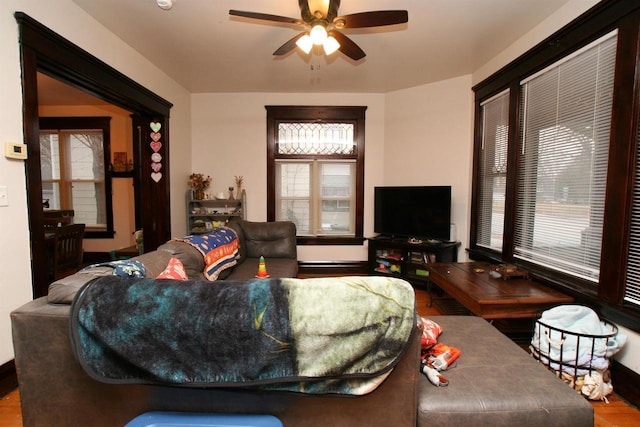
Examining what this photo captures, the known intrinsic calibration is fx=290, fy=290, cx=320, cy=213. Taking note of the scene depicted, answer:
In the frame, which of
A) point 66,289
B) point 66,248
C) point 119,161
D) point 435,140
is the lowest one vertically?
point 66,248

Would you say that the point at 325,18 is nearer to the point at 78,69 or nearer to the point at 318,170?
the point at 78,69

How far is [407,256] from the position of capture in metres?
3.92

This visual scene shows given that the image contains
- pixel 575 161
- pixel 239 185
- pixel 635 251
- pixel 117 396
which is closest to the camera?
pixel 117 396

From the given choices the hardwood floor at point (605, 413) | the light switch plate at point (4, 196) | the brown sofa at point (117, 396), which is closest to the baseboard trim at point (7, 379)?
the hardwood floor at point (605, 413)

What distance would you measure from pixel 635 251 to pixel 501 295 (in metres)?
0.80

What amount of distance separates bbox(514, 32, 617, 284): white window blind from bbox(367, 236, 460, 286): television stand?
3.03 ft

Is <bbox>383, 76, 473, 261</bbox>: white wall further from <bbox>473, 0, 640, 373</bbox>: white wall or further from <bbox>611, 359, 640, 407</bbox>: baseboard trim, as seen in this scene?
<bbox>611, 359, 640, 407</bbox>: baseboard trim

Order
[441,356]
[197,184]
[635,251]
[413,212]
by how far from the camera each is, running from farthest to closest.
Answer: [197,184]
[413,212]
[635,251]
[441,356]

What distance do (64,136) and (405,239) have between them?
6.01 m

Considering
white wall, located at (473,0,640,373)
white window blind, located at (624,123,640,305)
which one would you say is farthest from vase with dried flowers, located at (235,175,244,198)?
white window blind, located at (624,123,640,305)

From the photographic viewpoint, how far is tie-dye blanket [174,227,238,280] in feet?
8.08

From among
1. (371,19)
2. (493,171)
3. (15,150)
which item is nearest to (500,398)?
(371,19)

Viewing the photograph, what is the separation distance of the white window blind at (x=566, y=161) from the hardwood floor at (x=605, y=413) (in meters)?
0.76

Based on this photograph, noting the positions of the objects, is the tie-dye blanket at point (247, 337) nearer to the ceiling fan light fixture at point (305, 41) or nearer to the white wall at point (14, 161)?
the white wall at point (14, 161)
